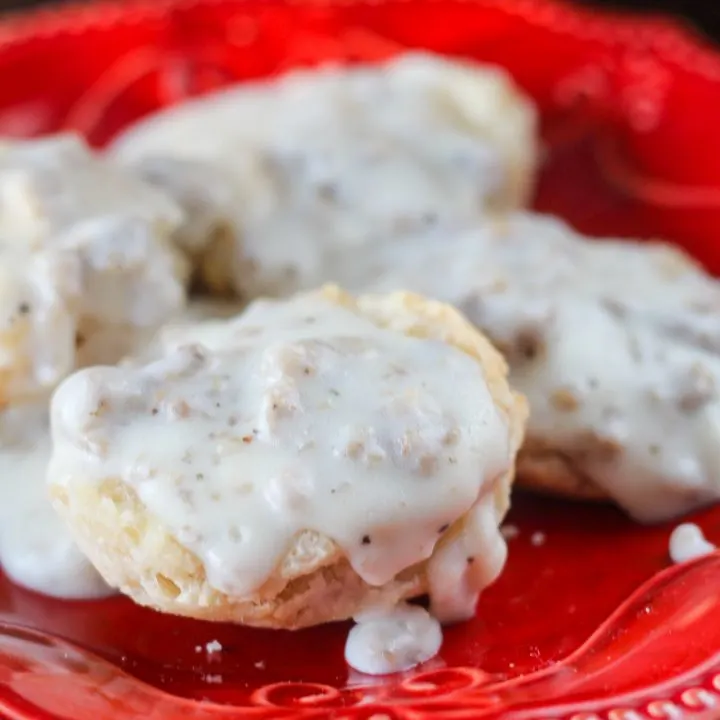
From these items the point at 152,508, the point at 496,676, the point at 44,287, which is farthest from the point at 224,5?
the point at 496,676

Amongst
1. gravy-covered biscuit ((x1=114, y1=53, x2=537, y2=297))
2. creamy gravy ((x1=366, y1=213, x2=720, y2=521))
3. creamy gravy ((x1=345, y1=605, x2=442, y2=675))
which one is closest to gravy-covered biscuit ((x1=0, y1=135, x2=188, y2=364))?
gravy-covered biscuit ((x1=114, y1=53, x2=537, y2=297))

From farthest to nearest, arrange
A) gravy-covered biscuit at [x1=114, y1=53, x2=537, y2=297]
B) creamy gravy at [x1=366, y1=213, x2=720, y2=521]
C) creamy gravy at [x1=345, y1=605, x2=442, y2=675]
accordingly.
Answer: gravy-covered biscuit at [x1=114, y1=53, x2=537, y2=297] → creamy gravy at [x1=366, y1=213, x2=720, y2=521] → creamy gravy at [x1=345, y1=605, x2=442, y2=675]

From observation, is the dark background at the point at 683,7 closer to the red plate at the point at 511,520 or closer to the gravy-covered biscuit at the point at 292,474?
the red plate at the point at 511,520

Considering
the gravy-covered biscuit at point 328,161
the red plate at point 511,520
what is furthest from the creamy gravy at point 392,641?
the gravy-covered biscuit at point 328,161

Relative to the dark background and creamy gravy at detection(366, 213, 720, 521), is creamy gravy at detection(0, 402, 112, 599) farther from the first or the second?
the dark background

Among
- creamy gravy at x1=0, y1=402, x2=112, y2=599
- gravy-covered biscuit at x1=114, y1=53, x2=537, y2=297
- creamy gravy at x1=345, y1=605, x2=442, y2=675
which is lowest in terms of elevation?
creamy gravy at x1=0, y1=402, x2=112, y2=599

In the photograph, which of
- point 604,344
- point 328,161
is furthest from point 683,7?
point 604,344

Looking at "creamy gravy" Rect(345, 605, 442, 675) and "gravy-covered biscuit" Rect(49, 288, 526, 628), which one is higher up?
"gravy-covered biscuit" Rect(49, 288, 526, 628)

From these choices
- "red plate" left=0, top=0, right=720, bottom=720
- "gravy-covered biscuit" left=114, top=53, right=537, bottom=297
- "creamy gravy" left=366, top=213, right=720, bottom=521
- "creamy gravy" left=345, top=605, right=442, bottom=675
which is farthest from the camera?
"gravy-covered biscuit" left=114, top=53, right=537, bottom=297
